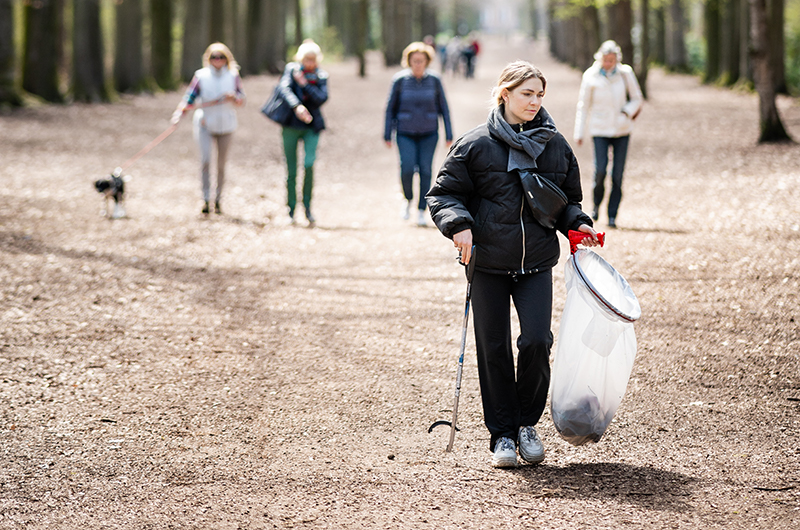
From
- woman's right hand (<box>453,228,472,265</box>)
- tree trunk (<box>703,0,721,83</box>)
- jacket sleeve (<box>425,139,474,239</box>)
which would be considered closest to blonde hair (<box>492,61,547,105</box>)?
jacket sleeve (<box>425,139,474,239</box>)

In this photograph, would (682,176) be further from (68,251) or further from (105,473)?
(105,473)

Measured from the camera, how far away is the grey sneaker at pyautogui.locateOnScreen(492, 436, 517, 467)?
4.39 metres

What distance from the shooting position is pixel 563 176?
4359 mm

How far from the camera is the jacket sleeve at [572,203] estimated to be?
434cm

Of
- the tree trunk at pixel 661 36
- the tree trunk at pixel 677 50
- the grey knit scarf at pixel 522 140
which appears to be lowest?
the grey knit scarf at pixel 522 140

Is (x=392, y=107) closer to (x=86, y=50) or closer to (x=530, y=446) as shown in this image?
(x=530, y=446)

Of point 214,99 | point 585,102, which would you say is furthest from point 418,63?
point 214,99

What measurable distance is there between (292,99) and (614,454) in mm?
6789

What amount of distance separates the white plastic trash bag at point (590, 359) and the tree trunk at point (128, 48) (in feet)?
85.8

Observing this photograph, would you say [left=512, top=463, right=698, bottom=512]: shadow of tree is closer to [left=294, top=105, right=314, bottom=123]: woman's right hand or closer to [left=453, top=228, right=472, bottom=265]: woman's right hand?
[left=453, top=228, right=472, bottom=265]: woman's right hand

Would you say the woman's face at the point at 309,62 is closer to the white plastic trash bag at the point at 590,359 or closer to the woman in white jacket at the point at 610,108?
the woman in white jacket at the point at 610,108

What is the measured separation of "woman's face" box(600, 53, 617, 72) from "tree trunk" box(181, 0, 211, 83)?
2390cm

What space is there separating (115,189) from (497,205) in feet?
27.5

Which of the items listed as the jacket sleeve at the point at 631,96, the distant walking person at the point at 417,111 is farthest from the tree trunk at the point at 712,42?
the distant walking person at the point at 417,111
